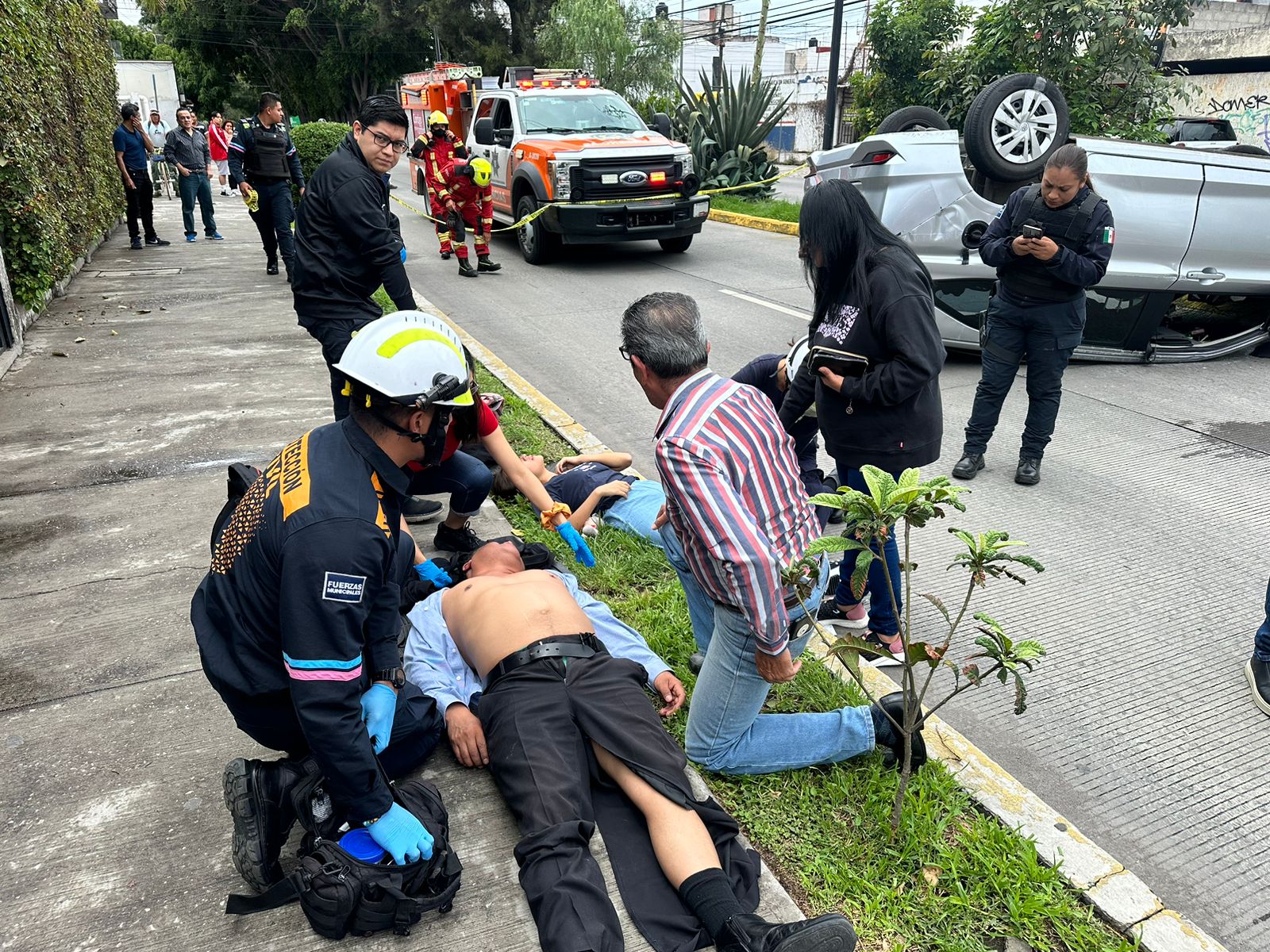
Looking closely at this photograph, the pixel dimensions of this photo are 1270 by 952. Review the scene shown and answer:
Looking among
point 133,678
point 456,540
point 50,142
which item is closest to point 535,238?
point 50,142

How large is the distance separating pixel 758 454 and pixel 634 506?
2.02 metres

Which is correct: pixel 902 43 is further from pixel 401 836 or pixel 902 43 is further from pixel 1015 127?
pixel 401 836

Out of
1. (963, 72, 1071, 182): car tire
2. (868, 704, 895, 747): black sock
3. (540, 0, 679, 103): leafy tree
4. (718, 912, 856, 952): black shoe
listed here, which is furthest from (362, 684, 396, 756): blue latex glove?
(540, 0, 679, 103): leafy tree

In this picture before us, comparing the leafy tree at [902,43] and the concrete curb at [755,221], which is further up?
the leafy tree at [902,43]

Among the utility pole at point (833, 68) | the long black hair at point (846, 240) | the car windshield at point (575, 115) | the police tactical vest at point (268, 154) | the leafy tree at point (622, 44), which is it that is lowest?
the long black hair at point (846, 240)

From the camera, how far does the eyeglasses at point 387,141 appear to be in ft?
14.9

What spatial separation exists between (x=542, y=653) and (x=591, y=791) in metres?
0.44

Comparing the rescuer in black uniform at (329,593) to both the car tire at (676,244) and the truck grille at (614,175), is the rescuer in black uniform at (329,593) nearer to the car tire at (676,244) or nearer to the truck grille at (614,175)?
the truck grille at (614,175)

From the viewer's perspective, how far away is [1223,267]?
22.8 feet

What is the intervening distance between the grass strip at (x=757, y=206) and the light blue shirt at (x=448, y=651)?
494 inches

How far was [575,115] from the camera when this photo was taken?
12.7 meters

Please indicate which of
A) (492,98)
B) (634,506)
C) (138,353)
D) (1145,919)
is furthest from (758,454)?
(492,98)

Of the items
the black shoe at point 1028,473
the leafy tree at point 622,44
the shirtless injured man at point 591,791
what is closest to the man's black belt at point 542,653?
the shirtless injured man at point 591,791

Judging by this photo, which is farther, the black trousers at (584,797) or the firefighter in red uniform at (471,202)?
the firefighter in red uniform at (471,202)
